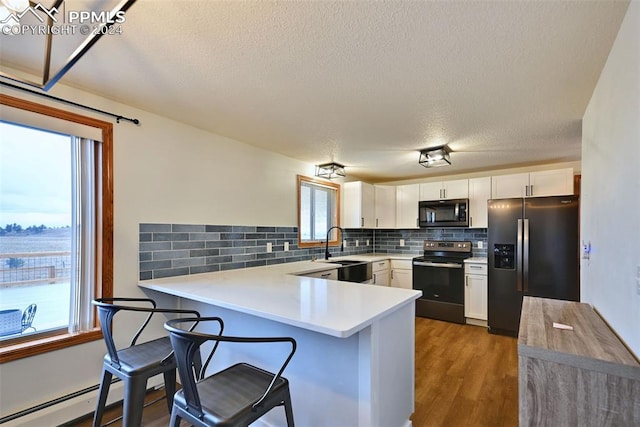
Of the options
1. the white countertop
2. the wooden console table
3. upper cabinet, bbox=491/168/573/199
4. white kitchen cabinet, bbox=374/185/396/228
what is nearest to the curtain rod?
the white countertop

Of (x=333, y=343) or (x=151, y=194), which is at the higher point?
(x=151, y=194)

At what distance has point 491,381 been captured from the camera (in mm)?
2490

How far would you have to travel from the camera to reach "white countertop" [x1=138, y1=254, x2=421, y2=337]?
1312 millimetres

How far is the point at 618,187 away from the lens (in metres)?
1.32

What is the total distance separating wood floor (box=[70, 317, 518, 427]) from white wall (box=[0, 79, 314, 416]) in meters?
0.38

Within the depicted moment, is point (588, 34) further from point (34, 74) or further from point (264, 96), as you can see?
point (34, 74)

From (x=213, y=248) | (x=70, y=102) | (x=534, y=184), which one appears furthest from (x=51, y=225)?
(x=534, y=184)

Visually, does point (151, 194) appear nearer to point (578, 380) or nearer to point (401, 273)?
point (578, 380)

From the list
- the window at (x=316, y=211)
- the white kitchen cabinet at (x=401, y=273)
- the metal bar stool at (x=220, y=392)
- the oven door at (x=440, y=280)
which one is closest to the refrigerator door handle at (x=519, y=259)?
the oven door at (x=440, y=280)

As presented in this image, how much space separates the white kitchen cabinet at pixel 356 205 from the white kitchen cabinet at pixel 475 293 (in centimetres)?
156

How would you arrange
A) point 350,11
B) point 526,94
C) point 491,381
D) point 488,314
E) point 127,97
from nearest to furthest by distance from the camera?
point 350,11 < point 526,94 < point 127,97 < point 491,381 < point 488,314

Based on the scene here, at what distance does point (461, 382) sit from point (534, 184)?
266cm

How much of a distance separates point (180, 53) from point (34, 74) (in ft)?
3.49

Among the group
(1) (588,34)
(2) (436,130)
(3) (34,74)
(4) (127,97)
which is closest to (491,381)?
(2) (436,130)
